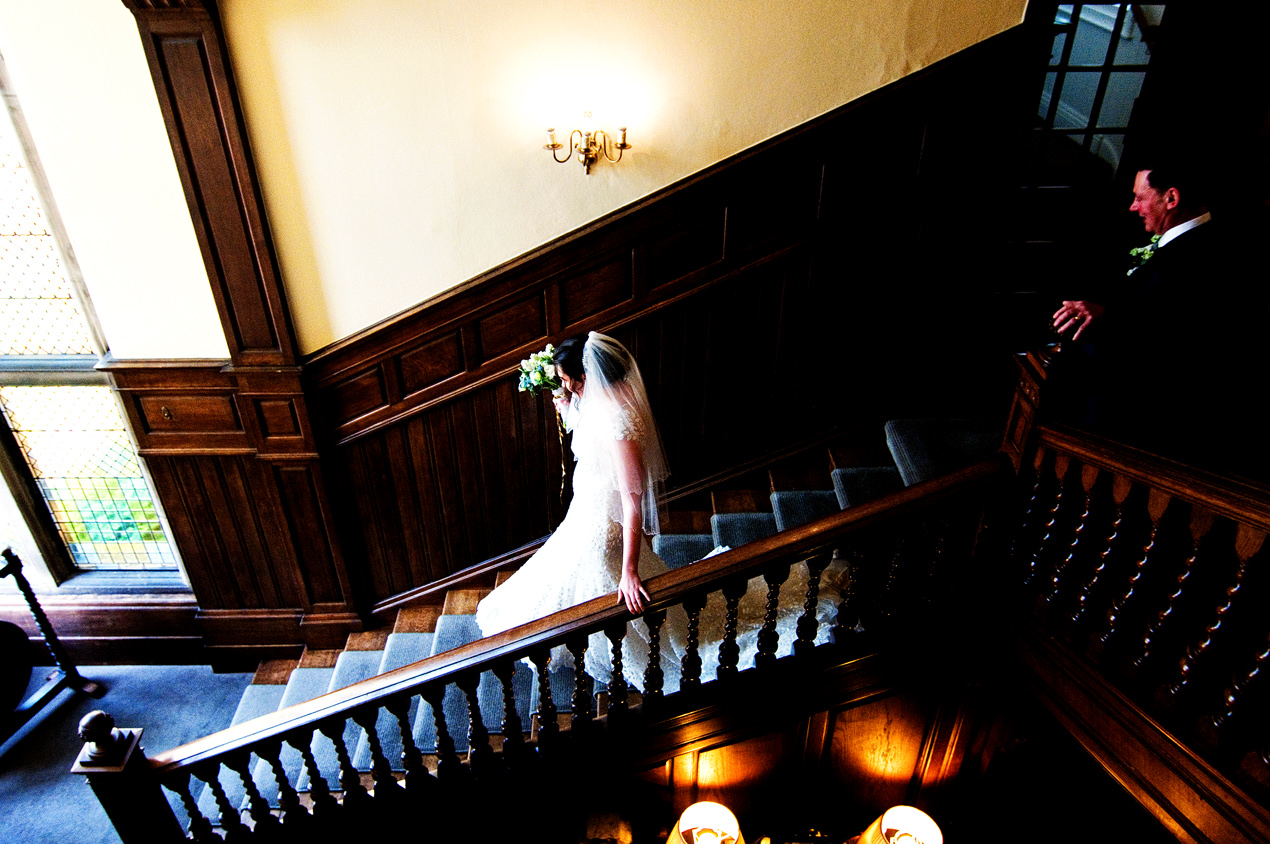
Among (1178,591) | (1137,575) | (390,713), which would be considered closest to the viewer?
(1178,591)

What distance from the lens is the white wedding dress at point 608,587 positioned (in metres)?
2.99

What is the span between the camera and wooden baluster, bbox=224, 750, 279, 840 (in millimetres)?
2617

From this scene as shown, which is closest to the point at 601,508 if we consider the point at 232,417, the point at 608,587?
the point at 608,587

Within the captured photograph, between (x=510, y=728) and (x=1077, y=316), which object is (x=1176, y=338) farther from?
(x=510, y=728)

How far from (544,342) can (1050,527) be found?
2.39 meters

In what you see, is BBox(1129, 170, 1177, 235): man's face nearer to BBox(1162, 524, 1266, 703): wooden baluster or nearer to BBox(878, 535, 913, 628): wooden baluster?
BBox(1162, 524, 1266, 703): wooden baluster

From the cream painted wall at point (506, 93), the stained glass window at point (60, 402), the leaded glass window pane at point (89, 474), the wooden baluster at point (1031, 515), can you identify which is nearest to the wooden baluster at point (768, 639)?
the wooden baluster at point (1031, 515)

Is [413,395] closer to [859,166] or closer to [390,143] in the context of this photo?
[390,143]

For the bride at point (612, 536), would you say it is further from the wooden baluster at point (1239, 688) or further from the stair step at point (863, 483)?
the wooden baluster at point (1239, 688)

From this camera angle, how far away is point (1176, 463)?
196 centimetres

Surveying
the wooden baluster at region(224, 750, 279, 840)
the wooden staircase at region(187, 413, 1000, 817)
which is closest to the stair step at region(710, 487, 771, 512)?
the wooden staircase at region(187, 413, 1000, 817)

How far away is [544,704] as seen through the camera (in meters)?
2.76

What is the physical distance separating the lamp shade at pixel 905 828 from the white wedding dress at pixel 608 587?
863 millimetres

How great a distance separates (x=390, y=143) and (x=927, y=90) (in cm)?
247
